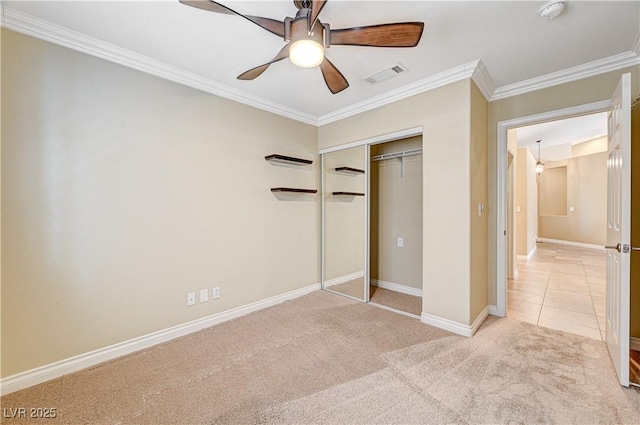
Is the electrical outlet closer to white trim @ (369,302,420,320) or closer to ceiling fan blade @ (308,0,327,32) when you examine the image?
white trim @ (369,302,420,320)

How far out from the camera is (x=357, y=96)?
3170 mm

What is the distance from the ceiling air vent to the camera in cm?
251

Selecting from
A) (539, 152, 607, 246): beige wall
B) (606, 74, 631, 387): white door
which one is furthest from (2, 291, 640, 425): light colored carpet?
(539, 152, 607, 246): beige wall

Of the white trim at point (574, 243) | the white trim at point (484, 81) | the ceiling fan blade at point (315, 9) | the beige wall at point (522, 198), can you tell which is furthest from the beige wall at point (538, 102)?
the white trim at point (574, 243)

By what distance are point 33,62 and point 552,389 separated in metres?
4.26

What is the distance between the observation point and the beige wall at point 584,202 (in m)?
7.08

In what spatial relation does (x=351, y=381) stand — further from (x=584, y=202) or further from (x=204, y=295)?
(x=584, y=202)

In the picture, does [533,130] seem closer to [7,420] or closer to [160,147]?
[160,147]

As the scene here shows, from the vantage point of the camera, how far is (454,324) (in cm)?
260

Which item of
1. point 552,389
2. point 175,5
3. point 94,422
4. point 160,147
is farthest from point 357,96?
point 94,422

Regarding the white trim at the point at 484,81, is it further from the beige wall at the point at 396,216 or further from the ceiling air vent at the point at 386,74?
the beige wall at the point at 396,216

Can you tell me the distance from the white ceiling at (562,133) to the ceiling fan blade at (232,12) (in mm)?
4344

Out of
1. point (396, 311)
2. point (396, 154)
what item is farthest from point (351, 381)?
point (396, 154)

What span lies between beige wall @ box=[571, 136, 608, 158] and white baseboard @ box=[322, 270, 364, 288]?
8.03 metres
